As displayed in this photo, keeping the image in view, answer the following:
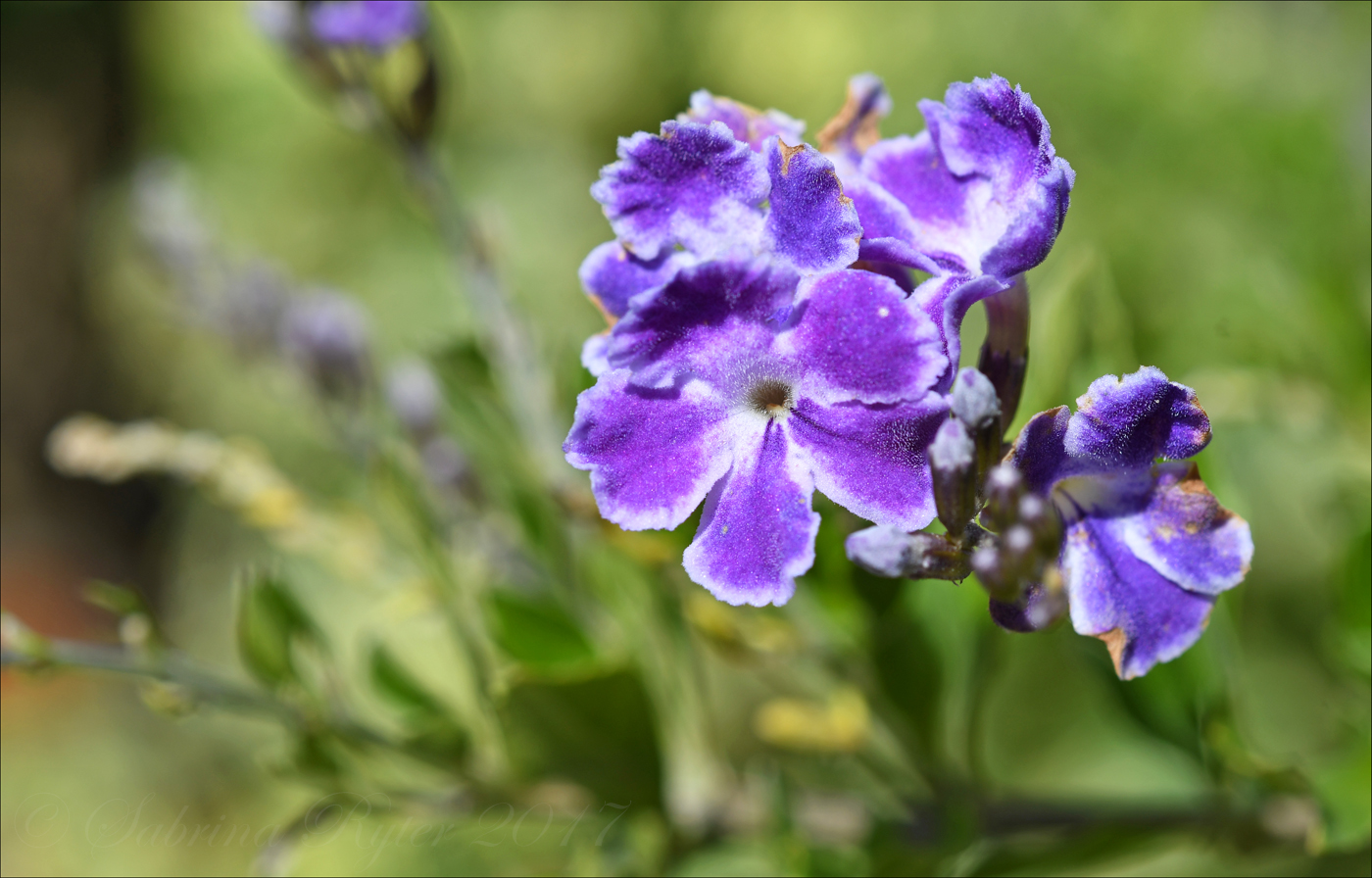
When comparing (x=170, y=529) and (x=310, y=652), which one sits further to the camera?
(x=170, y=529)

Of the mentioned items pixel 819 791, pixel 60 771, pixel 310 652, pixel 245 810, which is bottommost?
pixel 60 771

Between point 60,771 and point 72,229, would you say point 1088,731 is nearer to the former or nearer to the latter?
point 60,771

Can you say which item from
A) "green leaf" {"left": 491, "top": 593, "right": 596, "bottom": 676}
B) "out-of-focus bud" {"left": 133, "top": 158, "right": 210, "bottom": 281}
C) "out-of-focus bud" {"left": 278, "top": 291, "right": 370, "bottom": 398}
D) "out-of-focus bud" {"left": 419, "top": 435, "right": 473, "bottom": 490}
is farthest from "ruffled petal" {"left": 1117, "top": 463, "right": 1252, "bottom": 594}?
"out-of-focus bud" {"left": 133, "top": 158, "right": 210, "bottom": 281}

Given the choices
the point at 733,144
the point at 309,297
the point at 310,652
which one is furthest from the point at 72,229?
the point at 733,144

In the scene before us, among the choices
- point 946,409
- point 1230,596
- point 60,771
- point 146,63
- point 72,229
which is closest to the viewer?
point 946,409

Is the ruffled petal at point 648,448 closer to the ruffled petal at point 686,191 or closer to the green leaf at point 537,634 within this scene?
the ruffled petal at point 686,191

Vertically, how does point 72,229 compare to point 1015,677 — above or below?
above
